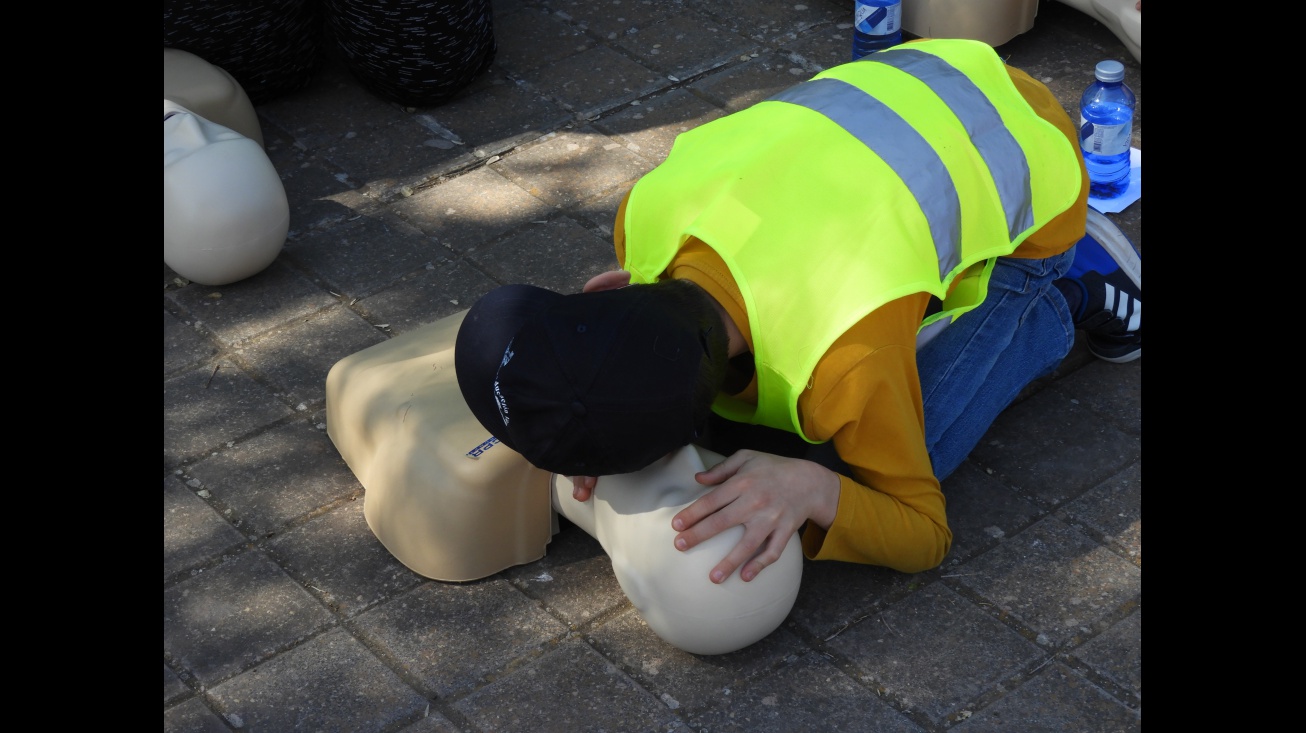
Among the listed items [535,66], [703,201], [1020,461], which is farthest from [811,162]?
[535,66]

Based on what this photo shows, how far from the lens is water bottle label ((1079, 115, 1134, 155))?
3859mm

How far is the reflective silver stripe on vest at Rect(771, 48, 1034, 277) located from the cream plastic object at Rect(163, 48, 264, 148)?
1823mm

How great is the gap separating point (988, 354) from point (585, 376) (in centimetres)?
100

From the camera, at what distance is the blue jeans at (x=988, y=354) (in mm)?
2904

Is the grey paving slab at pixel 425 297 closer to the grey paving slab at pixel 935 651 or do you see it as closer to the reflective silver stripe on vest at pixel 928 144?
the reflective silver stripe on vest at pixel 928 144

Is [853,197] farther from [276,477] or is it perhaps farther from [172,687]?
[172,687]

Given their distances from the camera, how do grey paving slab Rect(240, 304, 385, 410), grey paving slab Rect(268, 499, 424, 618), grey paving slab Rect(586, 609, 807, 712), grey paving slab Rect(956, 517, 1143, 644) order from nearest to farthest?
1. grey paving slab Rect(586, 609, 807, 712)
2. grey paving slab Rect(956, 517, 1143, 644)
3. grey paving slab Rect(268, 499, 424, 618)
4. grey paving slab Rect(240, 304, 385, 410)

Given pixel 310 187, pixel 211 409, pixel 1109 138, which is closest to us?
pixel 211 409

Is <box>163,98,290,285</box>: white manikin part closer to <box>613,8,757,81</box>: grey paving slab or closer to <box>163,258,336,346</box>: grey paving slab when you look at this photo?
<box>163,258,336,346</box>: grey paving slab

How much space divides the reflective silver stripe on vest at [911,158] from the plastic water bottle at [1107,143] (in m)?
1.32

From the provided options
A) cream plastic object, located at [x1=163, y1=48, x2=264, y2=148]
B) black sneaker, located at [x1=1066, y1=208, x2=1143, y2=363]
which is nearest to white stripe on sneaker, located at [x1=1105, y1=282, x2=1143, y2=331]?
black sneaker, located at [x1=1066, y1=208, x2=1143, y2=363]

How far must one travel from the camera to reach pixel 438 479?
281cm

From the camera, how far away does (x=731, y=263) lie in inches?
101

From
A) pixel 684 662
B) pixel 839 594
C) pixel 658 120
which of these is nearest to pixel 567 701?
pixel 684 662
